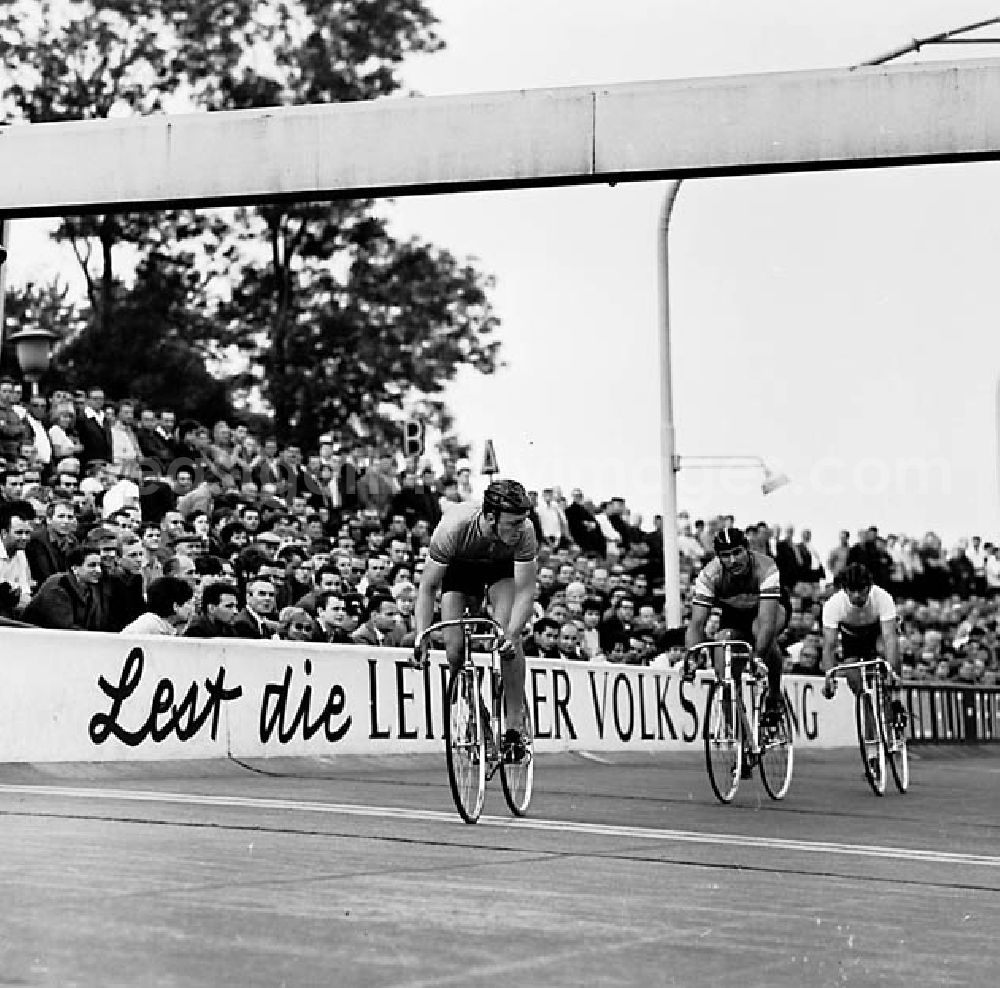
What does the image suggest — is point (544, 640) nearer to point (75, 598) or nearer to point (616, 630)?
point (616, 630)

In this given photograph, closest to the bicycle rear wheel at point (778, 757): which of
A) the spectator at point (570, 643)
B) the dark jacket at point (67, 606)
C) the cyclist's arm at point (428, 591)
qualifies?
the cyclist's arm at point (428, 591)

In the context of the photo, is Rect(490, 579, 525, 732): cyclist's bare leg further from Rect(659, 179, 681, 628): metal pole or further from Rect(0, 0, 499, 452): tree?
Rect(0, 0, 499, 452): tree

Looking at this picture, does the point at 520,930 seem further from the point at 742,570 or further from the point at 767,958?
the point at 742,570

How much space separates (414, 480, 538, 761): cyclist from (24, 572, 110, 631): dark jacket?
16.8 feet

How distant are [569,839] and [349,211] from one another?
35.2 meters

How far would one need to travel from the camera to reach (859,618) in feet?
53.4

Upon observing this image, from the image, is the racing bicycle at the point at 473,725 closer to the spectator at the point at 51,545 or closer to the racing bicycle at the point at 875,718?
the racing bicycle at the point at 875,718

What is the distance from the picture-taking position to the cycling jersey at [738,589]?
47.0 ft

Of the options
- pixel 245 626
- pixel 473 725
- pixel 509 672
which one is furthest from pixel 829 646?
pixel 473 725

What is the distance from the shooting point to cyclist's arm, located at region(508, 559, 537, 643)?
1162cm

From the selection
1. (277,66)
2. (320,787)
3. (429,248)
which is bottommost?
(320,787)

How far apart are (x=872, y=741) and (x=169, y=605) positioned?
5.29 meters

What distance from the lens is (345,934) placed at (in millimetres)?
6906

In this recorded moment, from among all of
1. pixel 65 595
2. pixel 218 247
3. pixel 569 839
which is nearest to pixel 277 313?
pixel 218 247
